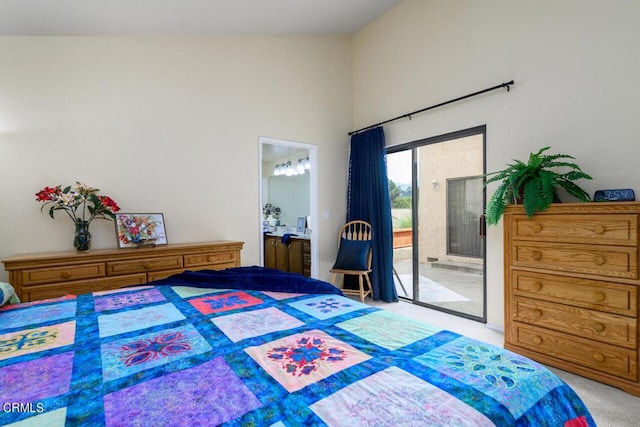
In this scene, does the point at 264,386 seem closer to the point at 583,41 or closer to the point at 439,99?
the point at 583,41

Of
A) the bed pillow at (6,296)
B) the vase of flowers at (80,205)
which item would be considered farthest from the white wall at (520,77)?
the bed pillow at (6,296)

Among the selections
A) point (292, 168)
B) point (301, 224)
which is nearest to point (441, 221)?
point (301, 224)

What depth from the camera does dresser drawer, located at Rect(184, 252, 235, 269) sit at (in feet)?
9.65

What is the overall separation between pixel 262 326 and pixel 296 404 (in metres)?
0.55

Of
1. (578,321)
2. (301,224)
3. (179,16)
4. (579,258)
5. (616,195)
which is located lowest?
(578,321)

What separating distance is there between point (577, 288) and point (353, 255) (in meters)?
2.20

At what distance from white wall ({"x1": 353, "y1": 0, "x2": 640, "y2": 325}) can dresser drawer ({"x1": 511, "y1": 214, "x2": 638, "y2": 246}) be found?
1.49 ft

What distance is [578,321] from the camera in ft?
7.07

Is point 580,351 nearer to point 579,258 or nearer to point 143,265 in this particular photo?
point 579,258

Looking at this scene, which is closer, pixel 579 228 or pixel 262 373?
pixel 262 373

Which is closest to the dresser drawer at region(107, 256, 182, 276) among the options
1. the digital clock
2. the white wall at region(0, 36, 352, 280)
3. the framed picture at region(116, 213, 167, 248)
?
the framed picture at region(116, 213, 167, 248)

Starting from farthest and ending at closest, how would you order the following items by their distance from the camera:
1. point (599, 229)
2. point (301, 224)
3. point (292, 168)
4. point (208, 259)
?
point (292, 168) → point (301, 224) → point (208, 259) → point (599, 229)

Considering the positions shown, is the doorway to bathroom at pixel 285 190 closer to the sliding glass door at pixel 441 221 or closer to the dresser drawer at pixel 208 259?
the sliding glass door at pixel 441 221

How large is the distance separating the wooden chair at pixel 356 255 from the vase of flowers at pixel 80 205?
2441 millimetres
